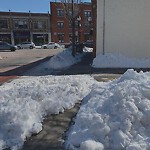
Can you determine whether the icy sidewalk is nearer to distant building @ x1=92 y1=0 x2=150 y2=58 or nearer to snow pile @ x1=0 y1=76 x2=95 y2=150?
snow pile @ x1=0 y1=76 x2=95 y2=150

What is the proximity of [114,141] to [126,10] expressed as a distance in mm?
13994

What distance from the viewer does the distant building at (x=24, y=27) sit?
64.5 meters

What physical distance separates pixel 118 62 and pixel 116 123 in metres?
11.9

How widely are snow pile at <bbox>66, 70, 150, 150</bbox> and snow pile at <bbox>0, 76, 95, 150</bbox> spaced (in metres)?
0.91

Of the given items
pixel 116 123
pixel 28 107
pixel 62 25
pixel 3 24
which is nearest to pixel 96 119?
pixel 116 123

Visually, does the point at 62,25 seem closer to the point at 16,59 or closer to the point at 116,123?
the point at 16,59

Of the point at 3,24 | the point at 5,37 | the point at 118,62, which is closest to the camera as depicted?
the point at 118,62

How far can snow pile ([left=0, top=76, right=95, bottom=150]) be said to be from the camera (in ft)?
17.2

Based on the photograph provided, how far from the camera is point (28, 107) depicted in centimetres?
599

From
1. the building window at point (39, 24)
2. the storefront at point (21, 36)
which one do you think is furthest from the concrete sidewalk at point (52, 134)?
the building window at point (39, 24)

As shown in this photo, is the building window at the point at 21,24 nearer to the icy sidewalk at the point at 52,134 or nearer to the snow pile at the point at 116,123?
the icy sidewalk at the point at 52,134

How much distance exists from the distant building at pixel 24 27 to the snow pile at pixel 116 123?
61879 mm

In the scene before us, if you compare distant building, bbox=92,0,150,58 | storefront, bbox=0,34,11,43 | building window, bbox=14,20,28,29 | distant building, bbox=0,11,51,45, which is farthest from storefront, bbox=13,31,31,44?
distant building, bbox=92,0,150,58

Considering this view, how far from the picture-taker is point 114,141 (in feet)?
15.5
